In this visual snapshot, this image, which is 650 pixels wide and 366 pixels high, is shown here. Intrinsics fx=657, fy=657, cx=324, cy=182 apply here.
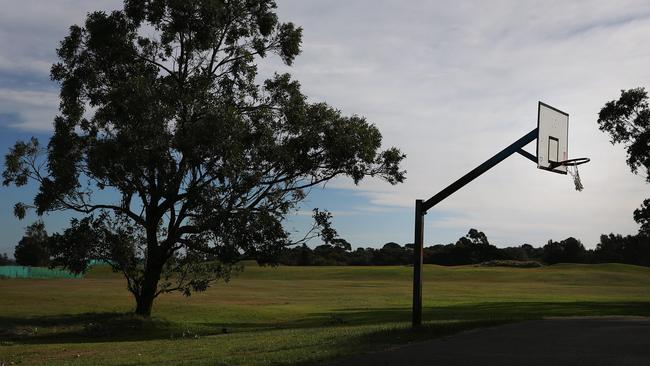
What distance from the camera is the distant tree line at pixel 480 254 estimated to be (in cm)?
14300

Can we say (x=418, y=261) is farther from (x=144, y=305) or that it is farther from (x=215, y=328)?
(x=144, y=305)

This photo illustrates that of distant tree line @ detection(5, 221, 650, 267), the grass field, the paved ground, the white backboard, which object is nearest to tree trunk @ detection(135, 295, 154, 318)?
the grass field

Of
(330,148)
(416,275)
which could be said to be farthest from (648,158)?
(416,275)

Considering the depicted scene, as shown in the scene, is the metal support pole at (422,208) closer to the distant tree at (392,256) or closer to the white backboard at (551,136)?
the white backboard at (551,136)

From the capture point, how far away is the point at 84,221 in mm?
27094

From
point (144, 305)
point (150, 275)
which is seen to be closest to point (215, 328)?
point (144, 305)

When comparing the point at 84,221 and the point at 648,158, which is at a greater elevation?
the point at 648,158

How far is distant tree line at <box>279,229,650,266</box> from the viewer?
143000 mm

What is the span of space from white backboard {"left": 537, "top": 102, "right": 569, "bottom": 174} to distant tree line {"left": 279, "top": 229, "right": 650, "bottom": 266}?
117 meters

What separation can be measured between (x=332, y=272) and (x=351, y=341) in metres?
92.4

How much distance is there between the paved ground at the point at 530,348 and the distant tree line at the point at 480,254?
397 feet

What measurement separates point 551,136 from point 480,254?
441 ft

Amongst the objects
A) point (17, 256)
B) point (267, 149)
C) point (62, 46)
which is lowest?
point (17, 256)

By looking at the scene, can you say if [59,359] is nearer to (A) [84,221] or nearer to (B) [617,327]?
(A) [84,221]
